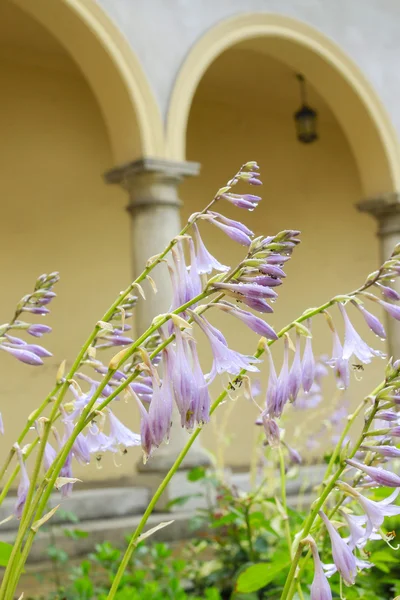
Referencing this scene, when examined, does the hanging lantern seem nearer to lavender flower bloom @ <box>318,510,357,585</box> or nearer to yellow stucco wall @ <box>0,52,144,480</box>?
yellow stucco wall @ <box>0,52,144,480</box>

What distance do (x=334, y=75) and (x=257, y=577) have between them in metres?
6.03

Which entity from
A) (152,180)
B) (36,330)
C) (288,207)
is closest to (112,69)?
(152,180)

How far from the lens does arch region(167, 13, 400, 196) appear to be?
652 centimetres

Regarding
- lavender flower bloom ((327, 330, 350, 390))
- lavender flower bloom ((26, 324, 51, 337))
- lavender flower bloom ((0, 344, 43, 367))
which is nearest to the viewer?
lavender flower bloom ((327, 330, 350, 390))

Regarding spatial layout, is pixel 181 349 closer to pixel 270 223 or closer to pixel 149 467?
pixel 149 467

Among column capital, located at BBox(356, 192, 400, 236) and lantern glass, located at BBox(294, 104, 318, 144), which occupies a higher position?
lantern glass, located at BBox(294, 104, 318, 144)

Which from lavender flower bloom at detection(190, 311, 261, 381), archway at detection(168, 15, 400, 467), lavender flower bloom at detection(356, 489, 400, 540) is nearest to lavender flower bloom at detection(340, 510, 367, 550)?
lavender flower bloom at detection(356, 489, 400, 540)

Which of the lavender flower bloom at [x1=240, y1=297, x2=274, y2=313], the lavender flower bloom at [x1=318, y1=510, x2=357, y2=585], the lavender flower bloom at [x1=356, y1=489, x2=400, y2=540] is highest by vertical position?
the lavender flower bloom at [x1=240, y1=297, x2=274, y2=313]

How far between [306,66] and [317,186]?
2.60 m

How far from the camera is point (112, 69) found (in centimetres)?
585

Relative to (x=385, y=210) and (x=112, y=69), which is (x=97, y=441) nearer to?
(x=112, y=69)

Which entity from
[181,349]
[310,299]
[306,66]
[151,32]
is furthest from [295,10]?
[181,349]

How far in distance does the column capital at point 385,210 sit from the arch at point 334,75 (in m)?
0.09

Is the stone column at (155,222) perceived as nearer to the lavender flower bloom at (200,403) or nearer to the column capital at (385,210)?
the column capital at (385,210)
